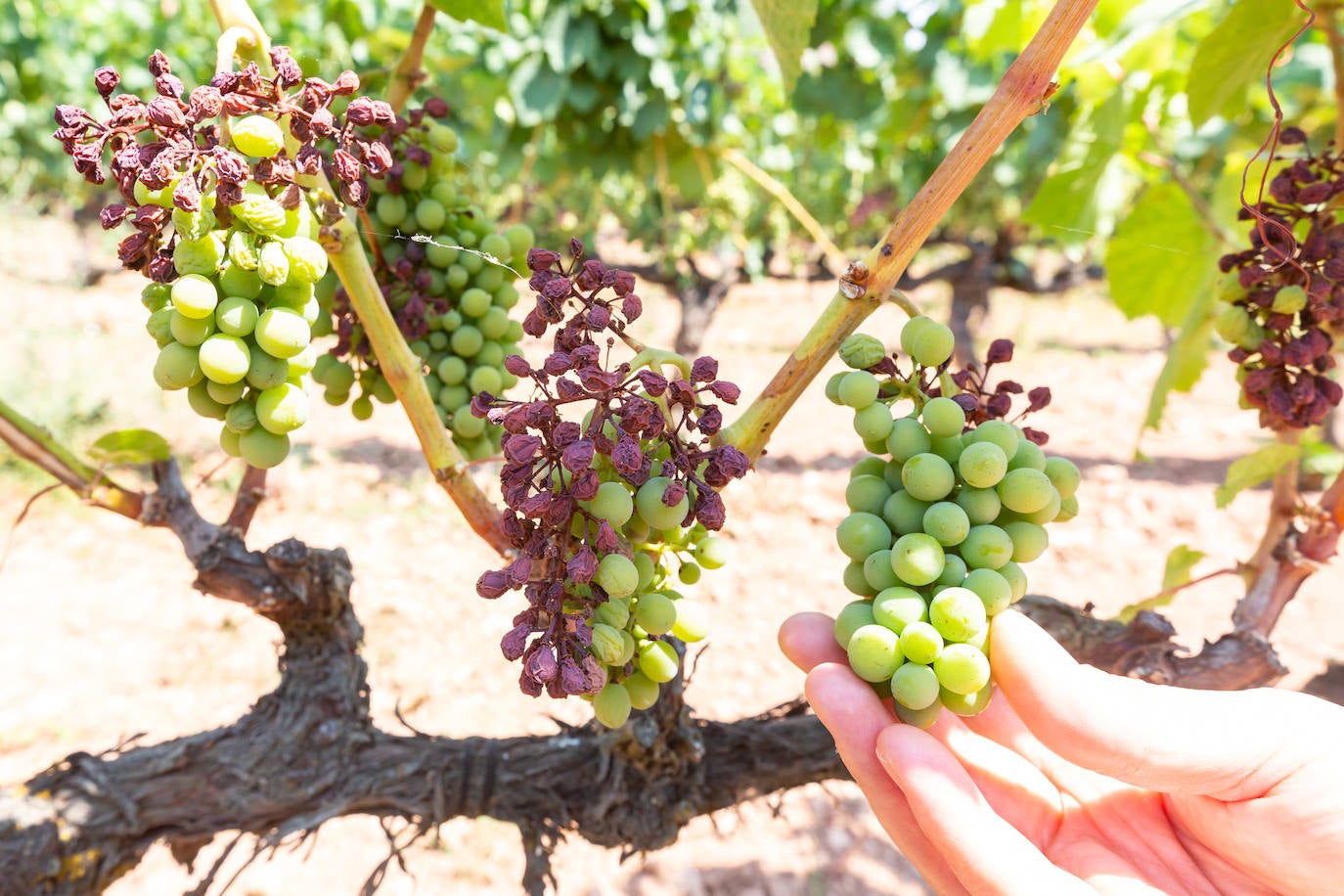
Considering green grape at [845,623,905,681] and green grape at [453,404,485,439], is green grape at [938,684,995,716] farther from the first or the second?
green grape at [453,404,485,439]

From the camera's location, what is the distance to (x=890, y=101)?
582 centimetres

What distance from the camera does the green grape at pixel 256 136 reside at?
838mm

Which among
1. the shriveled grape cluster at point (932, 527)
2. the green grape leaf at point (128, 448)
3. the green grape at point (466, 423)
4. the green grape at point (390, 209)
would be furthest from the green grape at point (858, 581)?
the green grape leaf at point (128, 448)

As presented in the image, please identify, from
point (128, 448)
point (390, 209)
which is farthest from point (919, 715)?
point (128, 448)

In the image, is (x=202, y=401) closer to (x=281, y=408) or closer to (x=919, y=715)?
(x=281, y=408)

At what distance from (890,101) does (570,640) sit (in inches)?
224

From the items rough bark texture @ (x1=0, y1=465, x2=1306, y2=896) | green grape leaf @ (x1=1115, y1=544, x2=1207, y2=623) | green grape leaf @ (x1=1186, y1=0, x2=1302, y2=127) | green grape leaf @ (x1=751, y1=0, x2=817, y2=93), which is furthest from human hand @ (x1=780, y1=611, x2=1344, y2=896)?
green grape leaf @ (x1=1186, y1=0, x2=1302, y2=127)

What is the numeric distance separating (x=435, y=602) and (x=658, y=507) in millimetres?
3560

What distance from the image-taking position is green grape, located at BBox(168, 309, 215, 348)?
89cm

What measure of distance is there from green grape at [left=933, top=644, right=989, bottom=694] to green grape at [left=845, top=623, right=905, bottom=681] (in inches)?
1.8

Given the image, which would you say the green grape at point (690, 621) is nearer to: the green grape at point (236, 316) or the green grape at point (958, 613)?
the green grape at point (958, 613)

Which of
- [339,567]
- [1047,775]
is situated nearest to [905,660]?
[1047,775]

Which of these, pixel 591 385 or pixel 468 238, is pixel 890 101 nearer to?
pixel 468 238

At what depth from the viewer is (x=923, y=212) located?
0.98 meters
